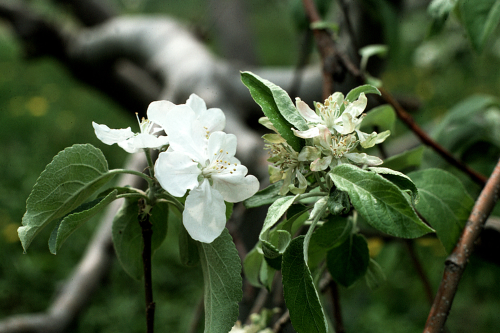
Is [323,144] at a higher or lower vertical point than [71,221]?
higher

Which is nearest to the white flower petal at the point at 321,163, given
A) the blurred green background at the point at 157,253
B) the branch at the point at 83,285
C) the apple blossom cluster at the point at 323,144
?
the apple blossom cluster at the point at 323,144

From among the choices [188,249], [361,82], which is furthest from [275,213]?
[361,82]

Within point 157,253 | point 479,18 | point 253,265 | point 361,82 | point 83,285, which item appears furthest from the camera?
point 157,253

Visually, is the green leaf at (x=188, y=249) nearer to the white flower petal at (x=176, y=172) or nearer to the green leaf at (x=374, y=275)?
the white flower petal at (x=176, y=172)

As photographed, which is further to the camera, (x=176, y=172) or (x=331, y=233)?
(x=331, y=233)

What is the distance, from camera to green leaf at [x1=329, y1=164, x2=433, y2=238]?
1.38 feet

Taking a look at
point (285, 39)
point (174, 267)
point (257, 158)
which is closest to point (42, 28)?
point (174, 267)

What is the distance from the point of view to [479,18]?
0.81 metres

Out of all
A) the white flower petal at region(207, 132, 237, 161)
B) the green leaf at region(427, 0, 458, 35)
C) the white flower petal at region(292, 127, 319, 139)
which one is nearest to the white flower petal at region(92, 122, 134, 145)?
the white flower petal at region(207, 132, 237, 161)

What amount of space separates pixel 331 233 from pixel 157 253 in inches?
75.1

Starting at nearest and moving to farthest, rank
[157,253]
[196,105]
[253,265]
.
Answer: [196,105] → [253,265] → [157,253]

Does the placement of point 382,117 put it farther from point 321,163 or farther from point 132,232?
point 132,232

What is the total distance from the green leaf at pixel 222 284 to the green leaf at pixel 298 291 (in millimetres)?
62

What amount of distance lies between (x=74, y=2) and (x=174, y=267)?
191 cm
